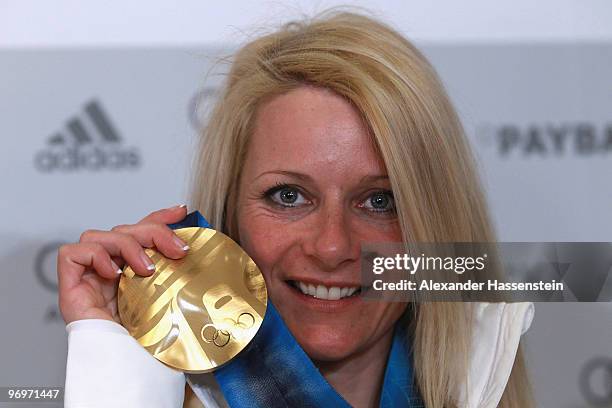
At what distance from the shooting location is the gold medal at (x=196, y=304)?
118 cm

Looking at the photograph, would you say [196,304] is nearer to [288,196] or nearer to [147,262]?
[147,262]

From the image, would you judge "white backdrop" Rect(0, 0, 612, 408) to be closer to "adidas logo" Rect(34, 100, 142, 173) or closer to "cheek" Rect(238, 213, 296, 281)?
"adidas logo" Rect(34, 100, 142, 173)

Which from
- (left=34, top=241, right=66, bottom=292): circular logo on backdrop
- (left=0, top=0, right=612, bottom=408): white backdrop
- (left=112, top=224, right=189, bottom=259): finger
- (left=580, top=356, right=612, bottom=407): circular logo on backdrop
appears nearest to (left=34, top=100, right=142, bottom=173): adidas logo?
(left=0, top=0, right=612, bottom=408): white backdrop

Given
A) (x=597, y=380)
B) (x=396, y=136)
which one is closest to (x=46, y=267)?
(x=396, y=136)

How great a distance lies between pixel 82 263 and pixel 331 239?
1.12 feet

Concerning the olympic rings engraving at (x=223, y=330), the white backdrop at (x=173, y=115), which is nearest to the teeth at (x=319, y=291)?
the olympic rings engraving at (x=223, y=330)

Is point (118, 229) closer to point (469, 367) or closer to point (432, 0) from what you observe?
point (469, 367)

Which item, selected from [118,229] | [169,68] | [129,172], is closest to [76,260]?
[118,229]

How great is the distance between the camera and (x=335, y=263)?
1.27 m

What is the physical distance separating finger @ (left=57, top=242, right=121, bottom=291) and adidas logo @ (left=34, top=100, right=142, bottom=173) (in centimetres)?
35

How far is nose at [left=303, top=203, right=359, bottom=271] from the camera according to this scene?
49.4 inches

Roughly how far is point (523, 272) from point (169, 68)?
68 centimetres

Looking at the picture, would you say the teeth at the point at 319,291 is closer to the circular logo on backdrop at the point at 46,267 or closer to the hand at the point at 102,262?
the hand at the point at 102,262

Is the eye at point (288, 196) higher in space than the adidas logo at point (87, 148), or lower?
higher
